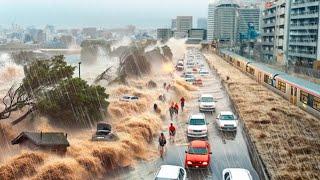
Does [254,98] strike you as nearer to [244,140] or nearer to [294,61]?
[244,140]

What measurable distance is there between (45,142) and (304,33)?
219 feet

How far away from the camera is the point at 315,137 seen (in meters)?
27.1

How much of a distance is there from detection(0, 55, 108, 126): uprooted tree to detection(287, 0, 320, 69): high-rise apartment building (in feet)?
146

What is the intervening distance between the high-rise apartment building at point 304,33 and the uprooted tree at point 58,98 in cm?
4449

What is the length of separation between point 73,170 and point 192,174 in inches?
203

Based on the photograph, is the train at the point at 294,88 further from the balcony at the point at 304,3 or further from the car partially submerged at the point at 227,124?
the balcony at the point at 304,3

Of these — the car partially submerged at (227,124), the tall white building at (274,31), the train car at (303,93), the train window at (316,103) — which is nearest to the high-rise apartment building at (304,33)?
the tall white building at (274,31)

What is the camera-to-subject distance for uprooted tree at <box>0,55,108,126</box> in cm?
2977

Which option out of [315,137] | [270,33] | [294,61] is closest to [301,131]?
[315,137]

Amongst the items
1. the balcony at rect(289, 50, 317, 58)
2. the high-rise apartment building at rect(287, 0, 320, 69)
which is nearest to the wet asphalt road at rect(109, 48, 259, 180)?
the high-rise apartment building at rect(287, 0, 320, 69)

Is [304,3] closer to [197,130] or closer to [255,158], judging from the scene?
[197,130]

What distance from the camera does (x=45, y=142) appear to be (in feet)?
70.3

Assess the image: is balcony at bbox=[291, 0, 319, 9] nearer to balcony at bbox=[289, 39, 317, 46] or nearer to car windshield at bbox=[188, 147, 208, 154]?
balcony at bbox=[289, 39, 317, 46]

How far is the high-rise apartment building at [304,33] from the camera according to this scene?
7412 cm
